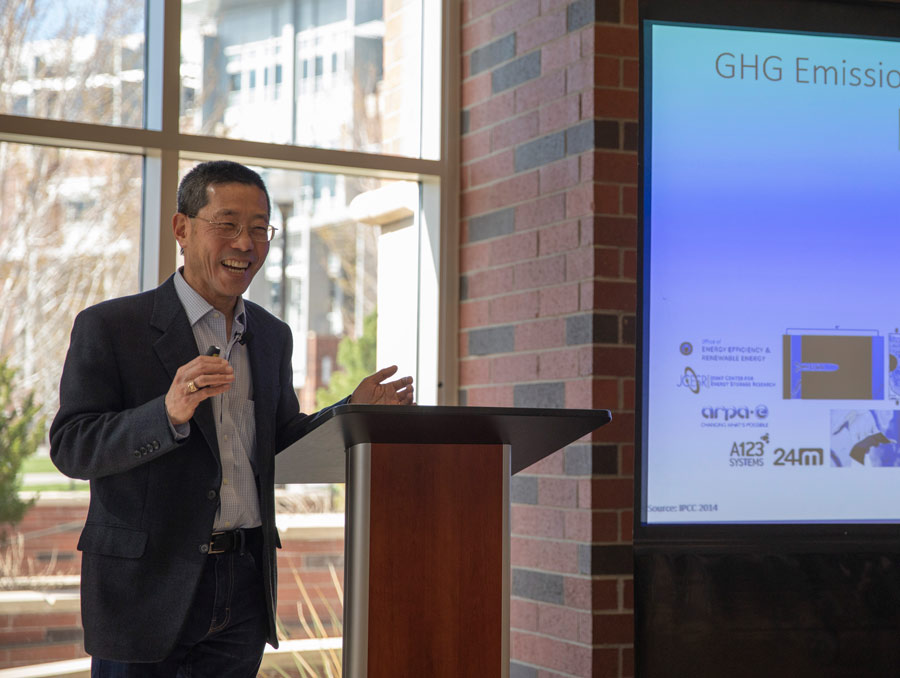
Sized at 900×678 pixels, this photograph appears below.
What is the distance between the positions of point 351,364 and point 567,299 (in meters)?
0.93

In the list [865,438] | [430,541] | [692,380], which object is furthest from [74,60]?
[865,438]

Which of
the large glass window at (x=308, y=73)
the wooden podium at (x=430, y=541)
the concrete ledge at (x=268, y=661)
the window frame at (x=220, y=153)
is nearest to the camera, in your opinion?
the wooden podium at (x=430, y=541)

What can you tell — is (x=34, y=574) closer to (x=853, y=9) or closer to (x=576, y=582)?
(x=576, y=582)

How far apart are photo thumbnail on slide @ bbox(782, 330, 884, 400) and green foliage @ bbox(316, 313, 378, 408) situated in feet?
4.74

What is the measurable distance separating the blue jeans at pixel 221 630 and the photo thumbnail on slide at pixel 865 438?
72.4 inches

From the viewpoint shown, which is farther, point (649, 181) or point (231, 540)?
point (649, 181)

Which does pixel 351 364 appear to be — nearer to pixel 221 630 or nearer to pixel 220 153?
pixel 220 153

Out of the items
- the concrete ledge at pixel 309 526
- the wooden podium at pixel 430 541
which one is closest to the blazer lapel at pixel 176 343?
the wooden podium at pixel 430 541

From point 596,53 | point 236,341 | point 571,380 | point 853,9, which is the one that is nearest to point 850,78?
point 853,9

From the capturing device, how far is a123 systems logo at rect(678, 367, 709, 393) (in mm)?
3156

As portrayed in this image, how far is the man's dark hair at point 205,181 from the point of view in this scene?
2273 millimetres

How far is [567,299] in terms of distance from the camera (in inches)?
127

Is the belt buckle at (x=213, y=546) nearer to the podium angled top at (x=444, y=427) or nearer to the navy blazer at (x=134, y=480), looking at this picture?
the navy blazer at (x=134, y=480)

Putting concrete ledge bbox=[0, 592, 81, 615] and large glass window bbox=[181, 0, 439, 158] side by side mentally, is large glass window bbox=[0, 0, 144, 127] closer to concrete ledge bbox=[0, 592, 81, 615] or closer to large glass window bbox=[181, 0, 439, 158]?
large glass window bbox=[181, 0, 439, 158]
